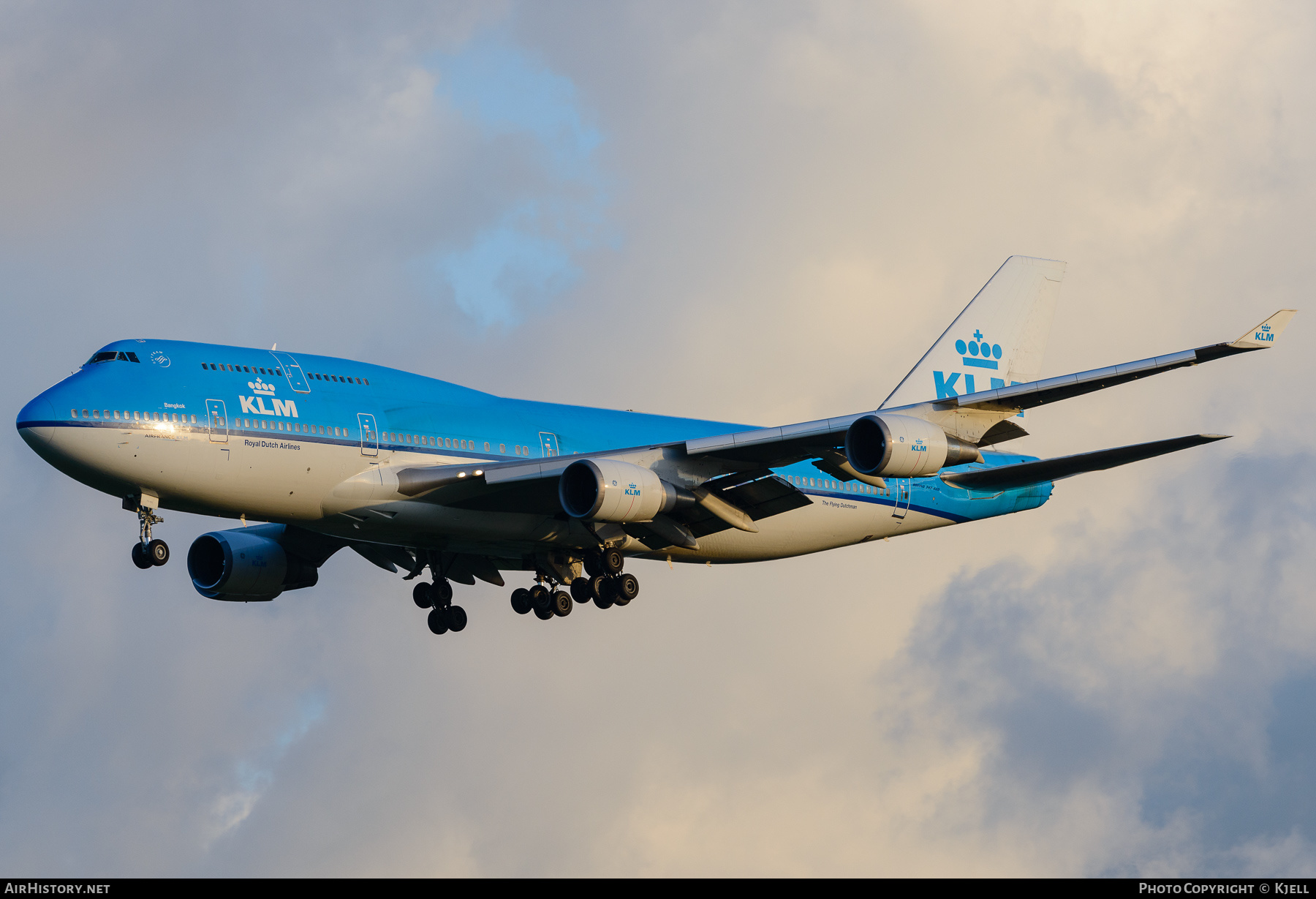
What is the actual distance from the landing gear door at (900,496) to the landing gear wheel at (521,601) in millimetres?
11397

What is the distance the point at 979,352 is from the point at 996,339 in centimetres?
76

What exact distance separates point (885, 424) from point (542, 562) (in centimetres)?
1136

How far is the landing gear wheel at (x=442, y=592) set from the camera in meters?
46.3

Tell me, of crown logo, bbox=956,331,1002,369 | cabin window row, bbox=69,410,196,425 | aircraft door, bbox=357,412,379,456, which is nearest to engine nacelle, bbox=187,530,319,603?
aircraft door, bbox=357,412,379,456

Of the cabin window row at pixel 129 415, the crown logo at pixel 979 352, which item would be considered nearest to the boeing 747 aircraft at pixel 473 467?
the cabin window row at pixel 129 415

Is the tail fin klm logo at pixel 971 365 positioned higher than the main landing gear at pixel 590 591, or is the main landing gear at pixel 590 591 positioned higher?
the tail fin klm logo at pixel 971 365

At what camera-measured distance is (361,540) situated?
43.0 meters

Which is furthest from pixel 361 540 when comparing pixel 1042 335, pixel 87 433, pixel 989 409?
pixel 1042 335

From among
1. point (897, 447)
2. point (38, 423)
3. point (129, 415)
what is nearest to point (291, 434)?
point (129, 415)

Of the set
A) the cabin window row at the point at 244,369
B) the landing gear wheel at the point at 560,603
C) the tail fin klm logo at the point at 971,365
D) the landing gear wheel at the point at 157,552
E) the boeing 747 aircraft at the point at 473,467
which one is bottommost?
the landing gear wheel at the point at 560,603

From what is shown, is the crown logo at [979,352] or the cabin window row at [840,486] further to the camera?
the crown logo at [979,352]

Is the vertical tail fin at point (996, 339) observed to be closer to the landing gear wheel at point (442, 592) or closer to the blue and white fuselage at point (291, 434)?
the blue and white fuselage at point (291, 434)
